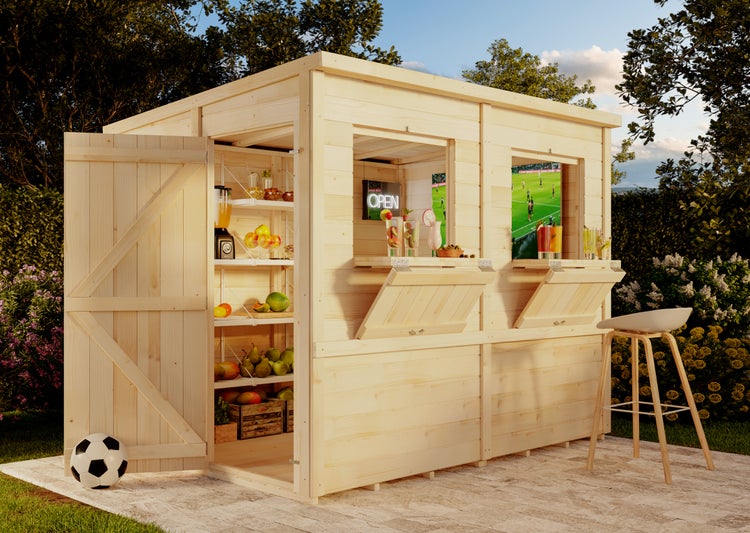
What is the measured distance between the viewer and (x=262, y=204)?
→ 6207mm

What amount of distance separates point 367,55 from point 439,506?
891cm

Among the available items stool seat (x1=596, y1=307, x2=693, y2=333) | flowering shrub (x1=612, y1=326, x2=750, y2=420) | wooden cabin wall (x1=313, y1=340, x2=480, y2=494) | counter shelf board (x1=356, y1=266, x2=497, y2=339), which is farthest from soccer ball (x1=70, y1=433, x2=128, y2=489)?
flowering shrub (x1=612, y1=326, x2=750, y2=420)

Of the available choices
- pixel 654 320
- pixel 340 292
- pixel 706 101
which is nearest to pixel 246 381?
pixel 340 292

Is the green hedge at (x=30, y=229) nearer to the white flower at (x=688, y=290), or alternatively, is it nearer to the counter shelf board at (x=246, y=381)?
the counter shelf board at (x=246, y=381)

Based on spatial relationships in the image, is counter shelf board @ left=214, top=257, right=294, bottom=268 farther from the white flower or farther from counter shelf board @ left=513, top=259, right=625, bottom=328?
the white flower

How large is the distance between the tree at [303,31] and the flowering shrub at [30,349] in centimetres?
561

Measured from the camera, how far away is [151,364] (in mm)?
5492

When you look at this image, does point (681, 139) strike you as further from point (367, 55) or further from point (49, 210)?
point (49, 210)

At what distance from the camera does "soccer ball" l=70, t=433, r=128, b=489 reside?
5.09 metres

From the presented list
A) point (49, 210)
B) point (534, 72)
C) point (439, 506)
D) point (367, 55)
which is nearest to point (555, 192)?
point (439, 506)

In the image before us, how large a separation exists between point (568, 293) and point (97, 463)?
10.6ft

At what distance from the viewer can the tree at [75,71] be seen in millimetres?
11023

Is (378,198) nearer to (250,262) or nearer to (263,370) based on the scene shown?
(250,262)

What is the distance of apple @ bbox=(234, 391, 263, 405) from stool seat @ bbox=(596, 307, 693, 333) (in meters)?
2.81
